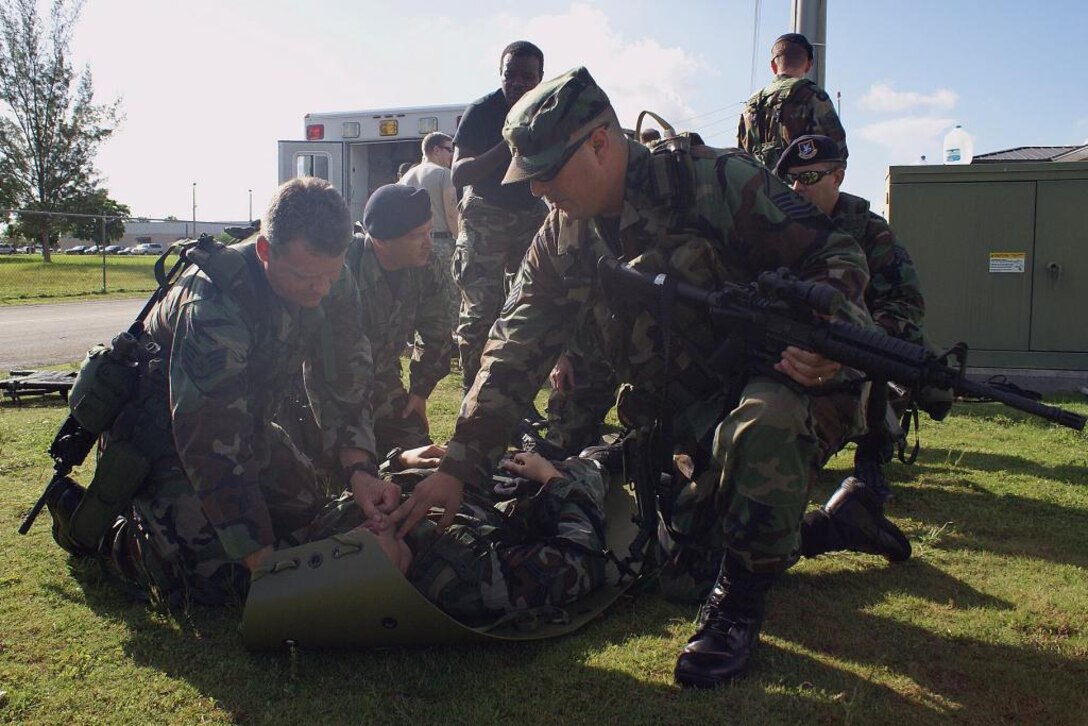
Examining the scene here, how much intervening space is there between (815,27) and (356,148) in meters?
5.69

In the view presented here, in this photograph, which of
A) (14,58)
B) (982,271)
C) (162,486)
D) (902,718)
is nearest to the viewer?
(902,718)

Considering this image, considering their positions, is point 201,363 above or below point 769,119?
below

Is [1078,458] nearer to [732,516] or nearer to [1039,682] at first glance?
[1039,682]

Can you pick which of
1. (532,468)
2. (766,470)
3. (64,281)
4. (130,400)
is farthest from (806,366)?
(64,281)

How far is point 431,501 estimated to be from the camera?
8.58 ft

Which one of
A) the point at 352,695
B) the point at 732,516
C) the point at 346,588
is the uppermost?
the point at 732,516

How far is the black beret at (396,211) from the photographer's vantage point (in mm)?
4191

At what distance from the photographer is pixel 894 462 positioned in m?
4.74

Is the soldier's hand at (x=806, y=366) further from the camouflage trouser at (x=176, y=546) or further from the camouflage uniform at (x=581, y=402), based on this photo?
the camouflage uniform at (x=581, y=402)

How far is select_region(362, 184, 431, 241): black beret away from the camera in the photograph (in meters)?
4.19

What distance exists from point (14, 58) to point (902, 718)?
1287 inches

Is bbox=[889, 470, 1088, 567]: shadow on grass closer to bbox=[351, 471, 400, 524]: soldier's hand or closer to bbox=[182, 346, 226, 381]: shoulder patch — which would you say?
bbox=[351, 471, 400, 524]: soldier's hand

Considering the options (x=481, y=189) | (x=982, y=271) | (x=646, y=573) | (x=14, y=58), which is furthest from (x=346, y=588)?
(x=14, y=58)

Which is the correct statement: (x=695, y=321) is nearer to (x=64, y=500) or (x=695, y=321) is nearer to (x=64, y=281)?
(x=64, y=500)
